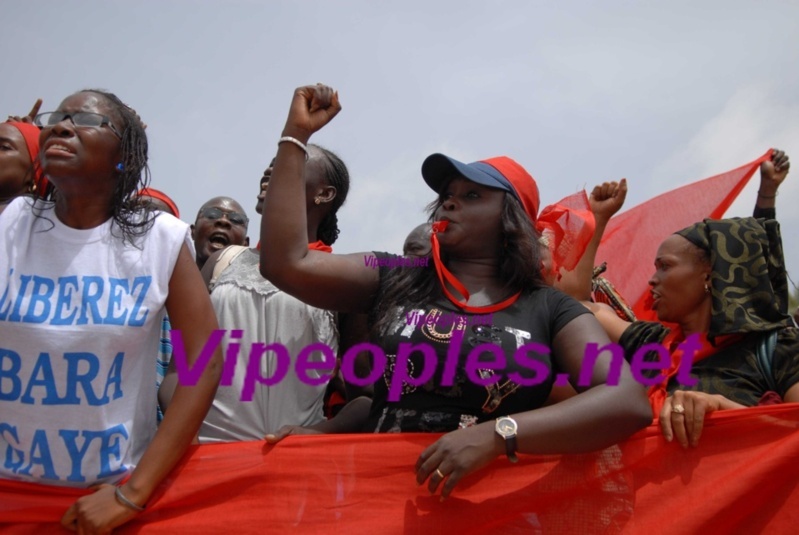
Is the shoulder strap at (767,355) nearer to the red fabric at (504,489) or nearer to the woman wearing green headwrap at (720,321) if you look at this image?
the woman wearing green headwrap at (720,321)

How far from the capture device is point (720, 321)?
3.41 metres

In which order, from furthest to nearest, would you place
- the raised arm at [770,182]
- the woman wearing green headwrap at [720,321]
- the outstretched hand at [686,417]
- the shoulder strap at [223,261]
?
1. the raised arm at [770,182]
2. the shoulder strap at [223,261]
3. the woman wearing green headwrap at [720,321]
4. the outstretched hand at [686,417]

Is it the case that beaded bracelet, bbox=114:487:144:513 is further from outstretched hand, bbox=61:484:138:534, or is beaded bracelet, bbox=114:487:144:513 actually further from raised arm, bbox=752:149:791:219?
raised arm, bbox=752:149:791:219

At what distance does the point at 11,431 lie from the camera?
2.55 meters

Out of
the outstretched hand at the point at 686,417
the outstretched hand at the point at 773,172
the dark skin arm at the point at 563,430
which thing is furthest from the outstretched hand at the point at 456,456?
the outstretched hand at the point at 773,172

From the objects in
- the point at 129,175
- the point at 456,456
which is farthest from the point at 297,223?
the point at 456,456

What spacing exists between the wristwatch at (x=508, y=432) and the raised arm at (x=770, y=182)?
7.13 ft

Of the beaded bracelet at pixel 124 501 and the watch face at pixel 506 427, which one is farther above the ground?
the watch face at pixel 506 427

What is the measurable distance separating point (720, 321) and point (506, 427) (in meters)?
1.30

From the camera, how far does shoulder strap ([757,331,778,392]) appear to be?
3219 mm

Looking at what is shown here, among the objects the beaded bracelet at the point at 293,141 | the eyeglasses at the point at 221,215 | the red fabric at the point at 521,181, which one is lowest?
the eyeglasses at the point at 221,215

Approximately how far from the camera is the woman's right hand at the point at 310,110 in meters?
2.80

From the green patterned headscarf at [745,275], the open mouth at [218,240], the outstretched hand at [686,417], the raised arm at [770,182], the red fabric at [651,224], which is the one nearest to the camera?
the outstretched hand at [686,417]

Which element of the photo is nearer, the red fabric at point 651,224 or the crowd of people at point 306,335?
the crowd of people at point 306,335
